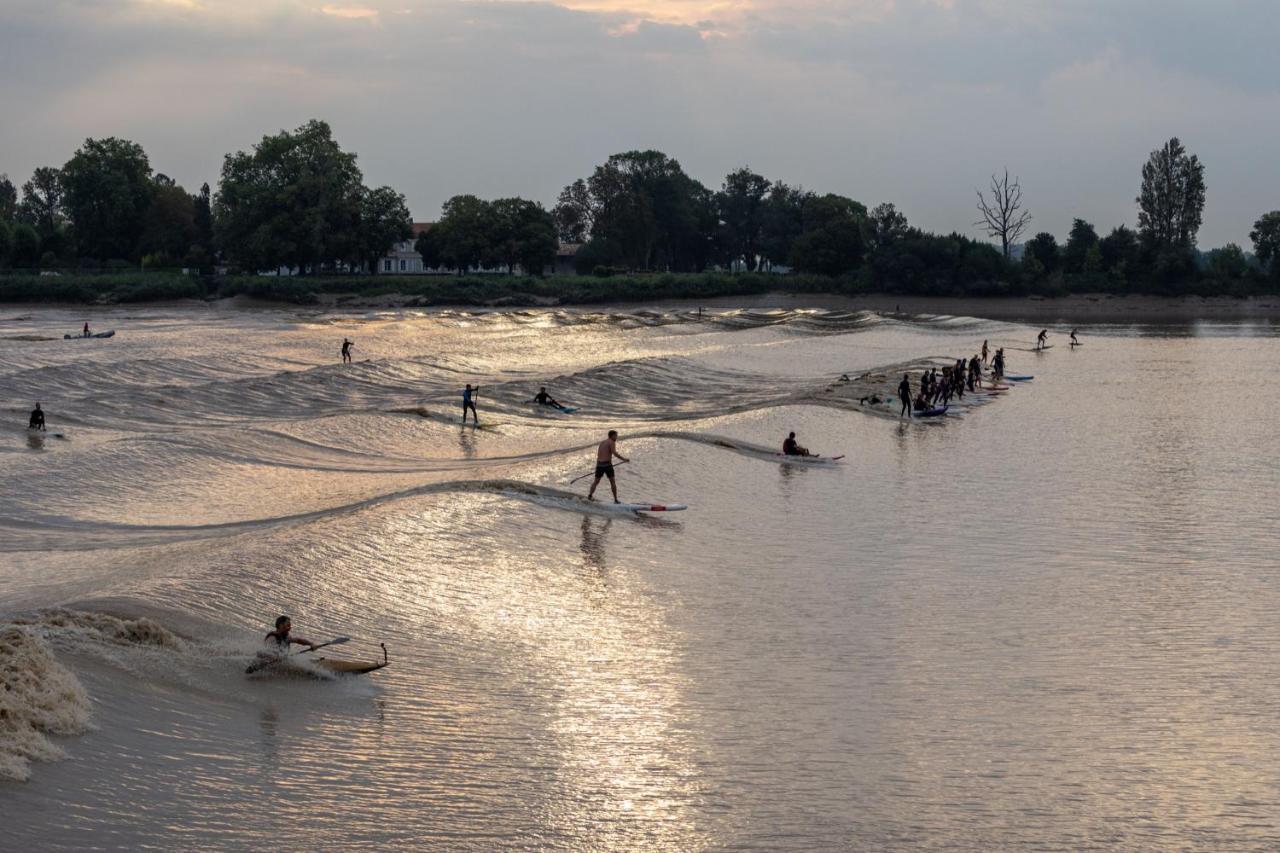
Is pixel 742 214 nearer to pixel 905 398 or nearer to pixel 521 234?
pixel 521 234

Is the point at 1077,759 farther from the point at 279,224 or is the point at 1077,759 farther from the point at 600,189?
the point at 600,189

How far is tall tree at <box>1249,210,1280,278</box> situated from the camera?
12950cm

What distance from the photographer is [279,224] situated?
4857 inches

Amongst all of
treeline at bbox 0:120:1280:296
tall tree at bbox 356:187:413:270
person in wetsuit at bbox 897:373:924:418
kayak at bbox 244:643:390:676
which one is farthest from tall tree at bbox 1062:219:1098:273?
kayak at bbox 244:643:390:676

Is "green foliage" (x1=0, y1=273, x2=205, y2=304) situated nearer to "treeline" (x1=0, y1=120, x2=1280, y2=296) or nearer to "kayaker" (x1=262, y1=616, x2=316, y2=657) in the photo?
"treeline" (x1=0, y1=120, x2=1280, y2=296)

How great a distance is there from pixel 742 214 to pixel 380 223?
5798 cm

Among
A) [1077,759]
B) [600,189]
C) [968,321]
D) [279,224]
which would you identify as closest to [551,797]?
[1077,759]

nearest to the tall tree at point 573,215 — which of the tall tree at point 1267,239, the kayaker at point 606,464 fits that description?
the tall tree at point 1267,239

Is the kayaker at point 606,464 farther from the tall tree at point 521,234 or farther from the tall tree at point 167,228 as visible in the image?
the tall tree at point 167,228

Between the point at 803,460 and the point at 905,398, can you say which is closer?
the point at 803,460

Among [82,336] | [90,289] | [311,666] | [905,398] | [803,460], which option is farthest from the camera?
[90,289]

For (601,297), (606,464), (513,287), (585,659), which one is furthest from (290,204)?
(585,659)

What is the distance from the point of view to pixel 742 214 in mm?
170625

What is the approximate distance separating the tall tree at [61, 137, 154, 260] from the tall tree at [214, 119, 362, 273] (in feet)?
37.3
